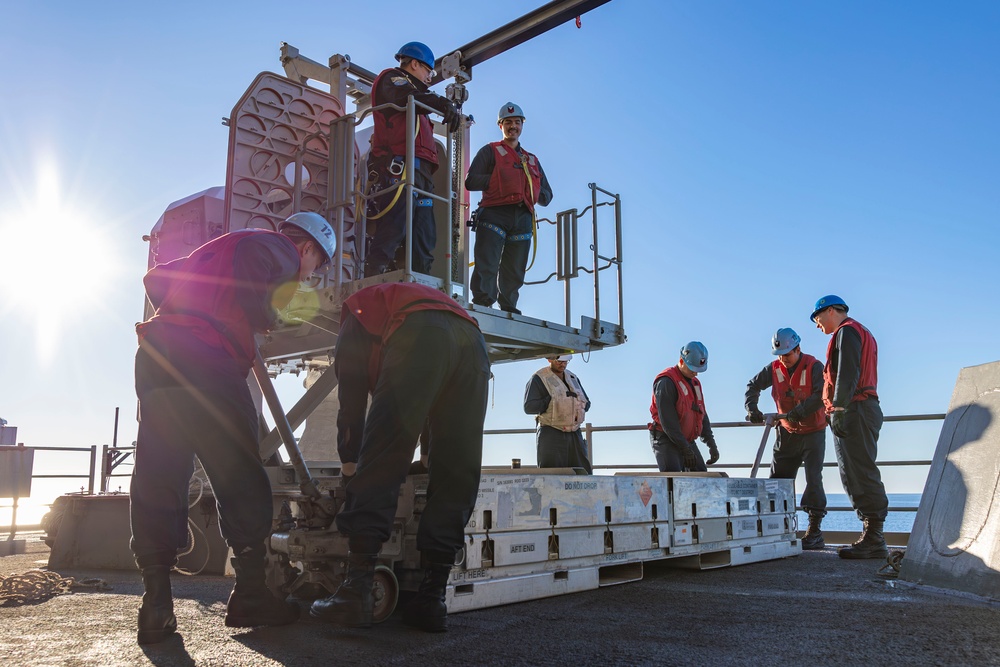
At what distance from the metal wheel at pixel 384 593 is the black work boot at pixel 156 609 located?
76 cm

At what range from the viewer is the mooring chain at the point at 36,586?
4048 mm

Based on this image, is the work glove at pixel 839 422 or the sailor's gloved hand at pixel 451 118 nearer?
the sailor's gloved hand at pixel 451 118

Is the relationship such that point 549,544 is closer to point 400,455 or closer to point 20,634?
point 400,455

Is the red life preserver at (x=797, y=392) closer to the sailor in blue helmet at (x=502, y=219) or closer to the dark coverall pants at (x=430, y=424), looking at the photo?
the sailor in blue helmet at (x=502, y=219)

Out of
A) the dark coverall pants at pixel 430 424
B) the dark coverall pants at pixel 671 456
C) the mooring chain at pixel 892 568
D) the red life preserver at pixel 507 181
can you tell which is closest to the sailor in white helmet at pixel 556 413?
the dark coverall pants at pixel 671 456

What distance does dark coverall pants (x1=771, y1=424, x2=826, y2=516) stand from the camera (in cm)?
741

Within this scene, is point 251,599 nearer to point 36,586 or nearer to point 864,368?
point 36,586

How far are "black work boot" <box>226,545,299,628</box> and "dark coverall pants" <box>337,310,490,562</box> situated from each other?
1.49 ft

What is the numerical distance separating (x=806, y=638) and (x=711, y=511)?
2622 mm

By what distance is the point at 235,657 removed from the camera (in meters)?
2.61

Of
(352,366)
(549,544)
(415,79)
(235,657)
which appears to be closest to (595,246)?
(415,79)

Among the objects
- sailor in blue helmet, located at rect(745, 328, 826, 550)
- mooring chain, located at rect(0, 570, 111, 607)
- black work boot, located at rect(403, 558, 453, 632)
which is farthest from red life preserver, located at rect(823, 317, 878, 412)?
mooring chain, located at rect(0, 570, 111, 607)

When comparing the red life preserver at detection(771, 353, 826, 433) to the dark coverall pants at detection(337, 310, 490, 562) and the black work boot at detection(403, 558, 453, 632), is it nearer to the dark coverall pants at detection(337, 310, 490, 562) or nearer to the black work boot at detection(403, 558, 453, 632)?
the dark coverall pants at detection(337, 310, 490, 562)

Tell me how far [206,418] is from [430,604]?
1114 millimetres
